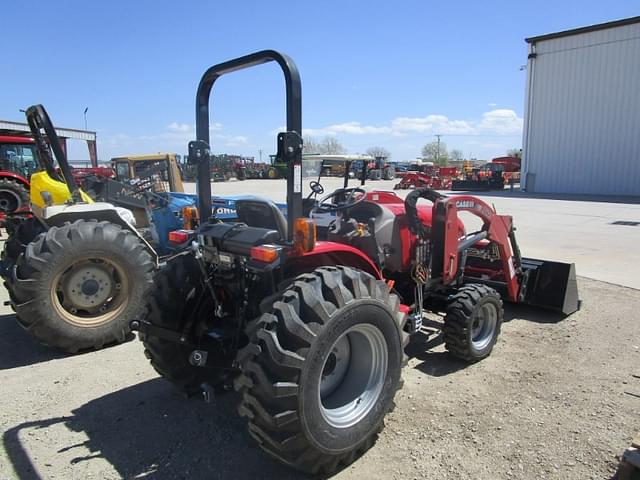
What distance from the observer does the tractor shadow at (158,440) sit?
2755mm

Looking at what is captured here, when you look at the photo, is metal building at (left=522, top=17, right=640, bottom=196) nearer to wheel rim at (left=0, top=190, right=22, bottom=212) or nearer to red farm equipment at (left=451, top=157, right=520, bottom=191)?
red farm equipment at (left=451, top=157, right=520, bottom=191)

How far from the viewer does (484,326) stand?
4.46 m

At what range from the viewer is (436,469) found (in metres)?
2.76

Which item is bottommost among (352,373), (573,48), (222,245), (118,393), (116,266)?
(118,393)

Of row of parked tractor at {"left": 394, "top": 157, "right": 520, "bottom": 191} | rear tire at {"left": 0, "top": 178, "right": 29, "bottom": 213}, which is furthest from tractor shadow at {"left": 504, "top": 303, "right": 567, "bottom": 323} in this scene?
row of parked tractor at {"left": 394, "top": 157, "right": 520, "bottom": 191}

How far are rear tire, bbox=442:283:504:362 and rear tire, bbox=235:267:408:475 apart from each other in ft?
4.00

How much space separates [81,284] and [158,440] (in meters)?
2.22

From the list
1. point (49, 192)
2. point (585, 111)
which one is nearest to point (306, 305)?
point (49, 192)

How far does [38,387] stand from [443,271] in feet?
11.5

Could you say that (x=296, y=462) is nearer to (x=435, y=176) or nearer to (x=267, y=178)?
(x=435, y=176)

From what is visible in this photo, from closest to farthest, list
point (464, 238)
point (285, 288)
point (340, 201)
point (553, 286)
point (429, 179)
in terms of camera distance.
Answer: point (285, 288) → point (340, 201) → point (464, 238) → point (553, 286) → point (429, 179)

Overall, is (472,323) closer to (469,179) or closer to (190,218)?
(190,218)

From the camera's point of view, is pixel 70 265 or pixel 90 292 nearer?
pixel 70 265

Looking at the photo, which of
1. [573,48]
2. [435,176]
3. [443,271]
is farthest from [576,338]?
[435,176]
